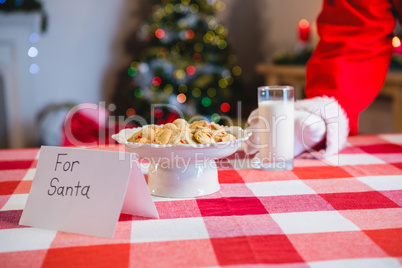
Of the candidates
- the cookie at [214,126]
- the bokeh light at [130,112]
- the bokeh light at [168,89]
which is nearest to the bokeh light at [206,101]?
the bokeh light at [168,89]

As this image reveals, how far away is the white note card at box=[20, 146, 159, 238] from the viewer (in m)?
0.62

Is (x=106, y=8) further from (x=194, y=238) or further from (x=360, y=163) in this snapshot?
(x=194, y=238)

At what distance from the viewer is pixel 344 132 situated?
109 cm

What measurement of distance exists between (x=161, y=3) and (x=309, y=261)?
3.22 metres

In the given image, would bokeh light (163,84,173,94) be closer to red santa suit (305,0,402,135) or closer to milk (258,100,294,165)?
red santa suit (305,0,402,135)

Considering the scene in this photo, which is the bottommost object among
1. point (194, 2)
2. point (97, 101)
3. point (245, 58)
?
point (97, 101)

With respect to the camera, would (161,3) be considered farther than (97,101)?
No

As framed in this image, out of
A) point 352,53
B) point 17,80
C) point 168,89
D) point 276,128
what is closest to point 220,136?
point 276,128

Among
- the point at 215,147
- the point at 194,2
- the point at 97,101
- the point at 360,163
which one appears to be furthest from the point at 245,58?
the point at 215,147

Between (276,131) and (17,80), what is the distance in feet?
9.48

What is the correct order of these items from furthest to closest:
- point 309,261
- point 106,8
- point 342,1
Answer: point 106,8 < point 342,1 < point 309,261

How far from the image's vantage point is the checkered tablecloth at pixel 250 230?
0.54 m

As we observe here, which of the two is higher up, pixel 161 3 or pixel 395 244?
pixel 161 3

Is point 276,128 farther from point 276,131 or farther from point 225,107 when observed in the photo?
point 225,107
